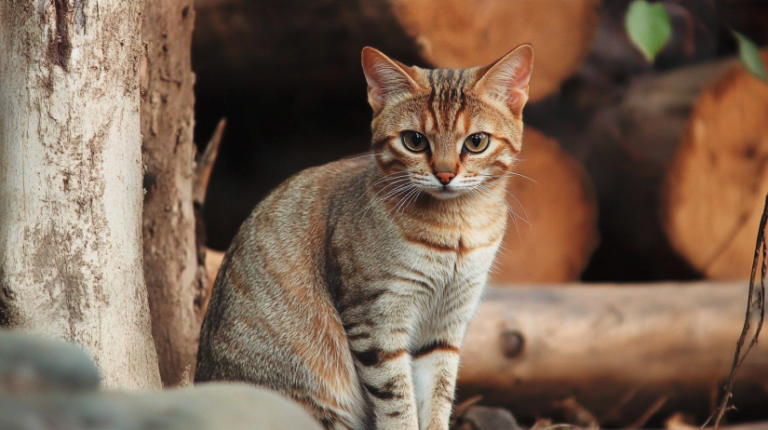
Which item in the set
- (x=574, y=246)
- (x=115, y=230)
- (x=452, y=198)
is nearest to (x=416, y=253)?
(x=452, y=198)

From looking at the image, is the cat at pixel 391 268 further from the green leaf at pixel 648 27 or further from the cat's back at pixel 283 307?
the green leaf at pixel 648 27

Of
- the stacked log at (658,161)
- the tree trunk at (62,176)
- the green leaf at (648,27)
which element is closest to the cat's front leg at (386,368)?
the tree trunk at (62,176)

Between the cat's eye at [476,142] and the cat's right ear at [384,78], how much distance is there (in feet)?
0.89

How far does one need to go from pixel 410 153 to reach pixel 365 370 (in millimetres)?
763

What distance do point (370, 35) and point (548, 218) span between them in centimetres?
155

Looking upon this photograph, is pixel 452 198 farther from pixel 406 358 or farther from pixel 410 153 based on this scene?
pixel 406 358

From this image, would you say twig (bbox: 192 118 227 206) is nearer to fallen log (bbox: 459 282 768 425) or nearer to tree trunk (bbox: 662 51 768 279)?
fallen log (bbox: 459 282 768 425)

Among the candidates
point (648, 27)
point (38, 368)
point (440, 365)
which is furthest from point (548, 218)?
point (38, 368)

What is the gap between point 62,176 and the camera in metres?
2.12

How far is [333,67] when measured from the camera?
390 cm

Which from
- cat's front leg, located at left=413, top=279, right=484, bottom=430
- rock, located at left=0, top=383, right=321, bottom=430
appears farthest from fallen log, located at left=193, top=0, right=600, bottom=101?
rock, located at left=0, top=383, right=321, bottom=430

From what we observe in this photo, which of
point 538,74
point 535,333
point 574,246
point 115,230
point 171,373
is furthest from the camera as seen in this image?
point 574,246

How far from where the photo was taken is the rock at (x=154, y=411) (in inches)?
48.6

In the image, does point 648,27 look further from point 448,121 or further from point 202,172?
point 202,172
